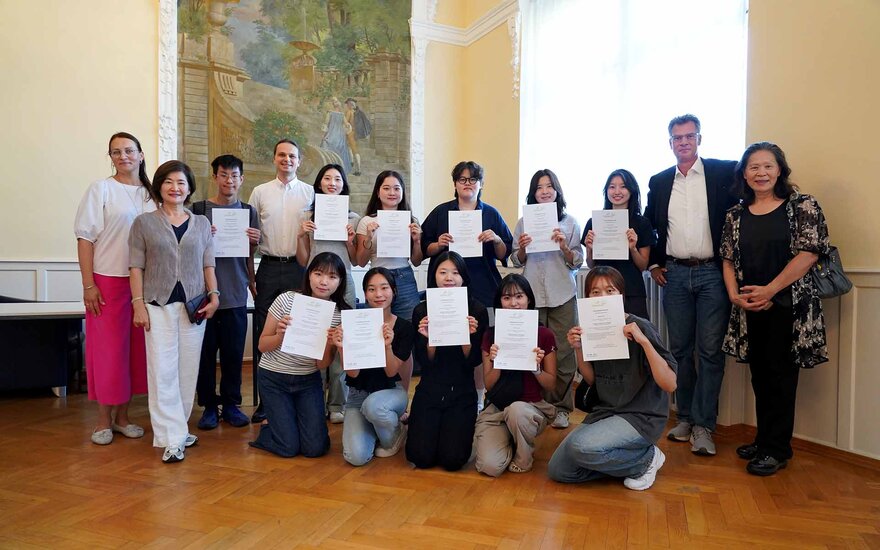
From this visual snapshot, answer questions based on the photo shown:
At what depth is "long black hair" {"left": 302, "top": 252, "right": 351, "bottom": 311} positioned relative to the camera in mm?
3254

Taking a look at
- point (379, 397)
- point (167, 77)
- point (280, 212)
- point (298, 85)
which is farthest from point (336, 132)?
point (379, 397)

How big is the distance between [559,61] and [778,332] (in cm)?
359

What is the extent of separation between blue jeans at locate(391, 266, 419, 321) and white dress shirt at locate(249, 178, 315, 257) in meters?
0.72

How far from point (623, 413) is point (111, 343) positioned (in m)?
2.78

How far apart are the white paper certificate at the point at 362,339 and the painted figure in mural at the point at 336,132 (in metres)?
3.92

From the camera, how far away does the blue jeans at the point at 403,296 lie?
375cm

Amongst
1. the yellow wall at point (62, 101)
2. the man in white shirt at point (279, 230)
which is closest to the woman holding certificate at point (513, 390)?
the man in white shirt at point (279, 230)

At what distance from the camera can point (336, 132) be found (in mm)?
6664

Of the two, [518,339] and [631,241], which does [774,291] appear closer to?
[631,241]

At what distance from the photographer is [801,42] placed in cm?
339

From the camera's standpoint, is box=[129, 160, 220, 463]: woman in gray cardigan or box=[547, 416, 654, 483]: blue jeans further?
Result: box=[129, 160, 220, 463]: woman in gray cardigan

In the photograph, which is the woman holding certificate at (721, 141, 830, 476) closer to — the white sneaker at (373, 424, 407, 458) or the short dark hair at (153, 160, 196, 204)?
the white sneaker at (373, 424, 407, 458)

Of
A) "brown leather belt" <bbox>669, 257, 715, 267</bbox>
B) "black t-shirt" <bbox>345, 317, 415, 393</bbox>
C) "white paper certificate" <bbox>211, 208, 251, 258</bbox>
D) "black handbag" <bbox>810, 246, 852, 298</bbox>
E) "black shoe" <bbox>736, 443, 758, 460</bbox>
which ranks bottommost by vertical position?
"black shoe" <bbox>736, 443, 758, 460</bbox>

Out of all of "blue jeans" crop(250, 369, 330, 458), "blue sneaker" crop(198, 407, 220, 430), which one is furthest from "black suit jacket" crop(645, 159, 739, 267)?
"blue sneaker" crop(198, 407, 220, 430)
